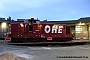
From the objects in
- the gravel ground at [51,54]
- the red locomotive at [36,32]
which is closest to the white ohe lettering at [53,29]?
the red locomotive at [36,32]

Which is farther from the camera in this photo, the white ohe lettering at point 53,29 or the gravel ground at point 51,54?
the white ohe lettering at point 53,29

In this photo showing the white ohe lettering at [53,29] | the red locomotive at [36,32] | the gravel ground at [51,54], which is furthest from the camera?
the white ohe lettering at [53,29]

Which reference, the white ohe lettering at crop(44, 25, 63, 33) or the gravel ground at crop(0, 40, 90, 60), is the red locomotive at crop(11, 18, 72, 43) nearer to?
the white ohe lettering at crop(44, 25, 63, 33)

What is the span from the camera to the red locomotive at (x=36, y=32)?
2667cm

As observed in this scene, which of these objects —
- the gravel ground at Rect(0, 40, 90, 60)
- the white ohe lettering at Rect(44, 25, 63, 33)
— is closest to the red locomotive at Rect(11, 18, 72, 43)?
the white ohe lettering at Rect(44, 25, 63, 33)

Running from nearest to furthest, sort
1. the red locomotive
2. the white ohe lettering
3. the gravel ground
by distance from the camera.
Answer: the gravel ground
the red locomotive
the white ohe lettering

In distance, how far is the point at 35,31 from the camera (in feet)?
88.0

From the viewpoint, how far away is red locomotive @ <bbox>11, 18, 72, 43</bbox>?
26672 millimetres

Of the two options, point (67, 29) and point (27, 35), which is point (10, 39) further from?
point (67, 29)

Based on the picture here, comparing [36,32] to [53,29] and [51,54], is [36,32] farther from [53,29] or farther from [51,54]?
[51,54]

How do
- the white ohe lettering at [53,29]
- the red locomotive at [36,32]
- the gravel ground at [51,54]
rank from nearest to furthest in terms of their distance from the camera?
the gravel ground at [51,54]
the red locomotive at [36,32]
the white ohe lettering at [53,29]

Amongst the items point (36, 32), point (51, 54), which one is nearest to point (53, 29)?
point (36, 32)

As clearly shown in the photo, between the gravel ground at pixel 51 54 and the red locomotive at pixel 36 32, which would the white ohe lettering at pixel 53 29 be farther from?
the gravel ground at pixel 51 54

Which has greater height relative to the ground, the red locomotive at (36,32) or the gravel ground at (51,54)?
the red locomotive at (36,32)
